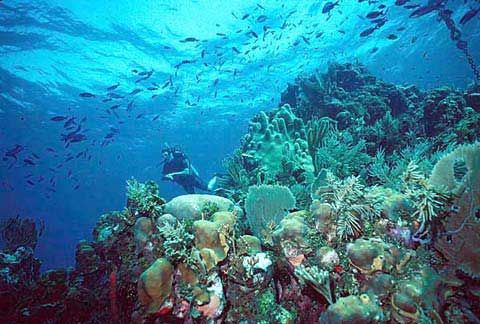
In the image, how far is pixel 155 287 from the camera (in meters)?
3.60

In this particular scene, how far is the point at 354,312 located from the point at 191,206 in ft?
11.3

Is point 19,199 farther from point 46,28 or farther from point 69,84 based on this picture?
point 46,28

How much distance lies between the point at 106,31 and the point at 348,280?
23819mm

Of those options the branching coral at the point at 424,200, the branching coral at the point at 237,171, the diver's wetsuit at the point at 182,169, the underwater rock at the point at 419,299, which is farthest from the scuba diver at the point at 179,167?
the underwater rock at the point at 419,299

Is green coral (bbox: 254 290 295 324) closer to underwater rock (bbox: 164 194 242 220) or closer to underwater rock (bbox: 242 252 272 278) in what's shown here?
underwater rock (bbox: 242 252 272 278)

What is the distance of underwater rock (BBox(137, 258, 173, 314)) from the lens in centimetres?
359

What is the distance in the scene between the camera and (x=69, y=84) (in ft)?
90.5

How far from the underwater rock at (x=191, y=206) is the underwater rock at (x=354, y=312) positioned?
256cm

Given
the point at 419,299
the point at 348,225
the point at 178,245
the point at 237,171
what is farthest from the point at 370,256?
the point at 237,171

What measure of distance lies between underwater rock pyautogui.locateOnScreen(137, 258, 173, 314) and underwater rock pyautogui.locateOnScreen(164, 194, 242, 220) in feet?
5.35

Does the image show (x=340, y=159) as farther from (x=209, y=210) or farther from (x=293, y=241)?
(x=293, y=241)

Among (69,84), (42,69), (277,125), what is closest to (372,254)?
(277,125)

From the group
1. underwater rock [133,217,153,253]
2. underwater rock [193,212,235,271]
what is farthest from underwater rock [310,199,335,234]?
underwater rock [133,217,153,253]

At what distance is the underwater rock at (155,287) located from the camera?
3.59 meters
